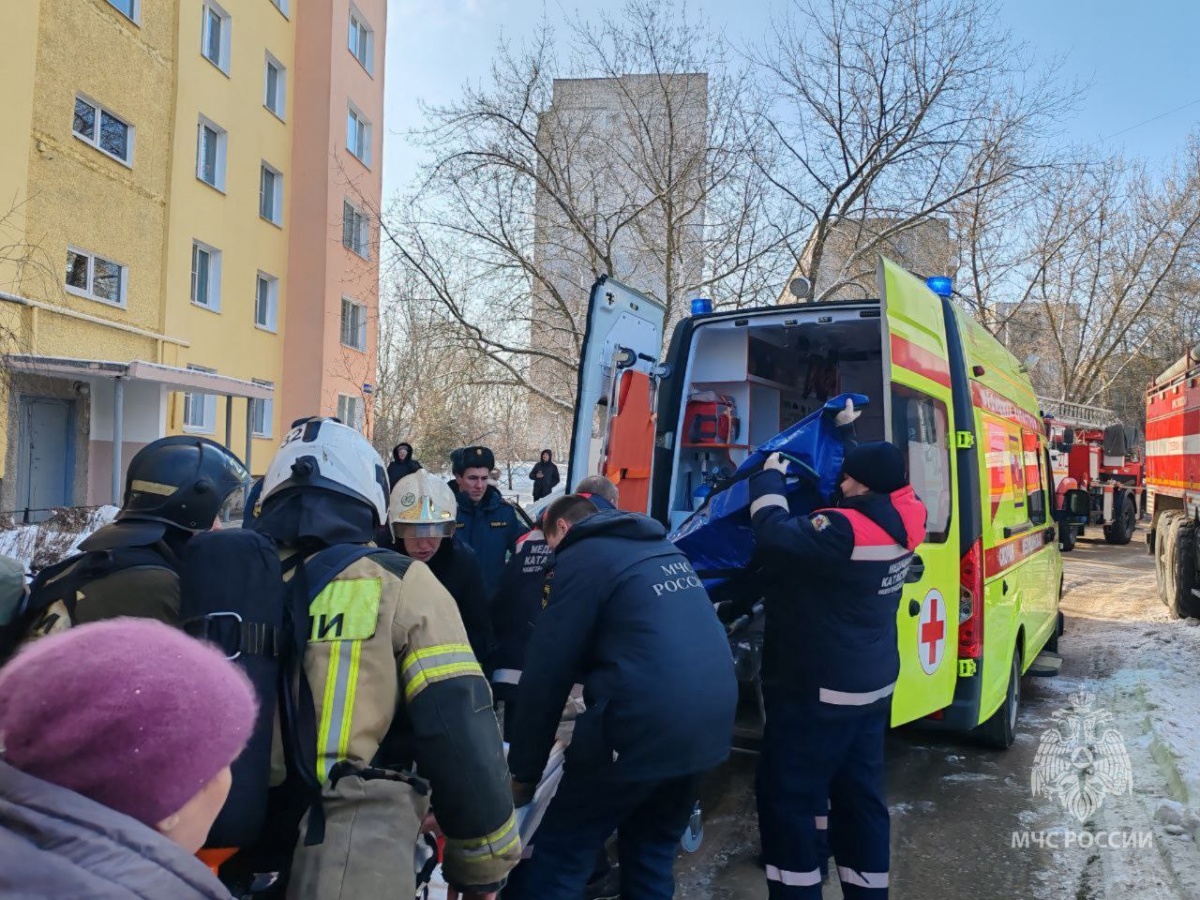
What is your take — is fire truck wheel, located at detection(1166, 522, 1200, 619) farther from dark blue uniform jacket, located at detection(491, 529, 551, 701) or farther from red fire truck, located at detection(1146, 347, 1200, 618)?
dark blue uniform jacket, located at detection(491, 529, 551, 701)

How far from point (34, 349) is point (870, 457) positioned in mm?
13227

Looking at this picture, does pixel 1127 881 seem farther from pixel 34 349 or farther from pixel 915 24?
pixel 34 349

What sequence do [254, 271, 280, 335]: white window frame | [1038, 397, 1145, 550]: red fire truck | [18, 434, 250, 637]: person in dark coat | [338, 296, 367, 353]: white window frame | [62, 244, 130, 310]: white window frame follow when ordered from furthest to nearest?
[338, 296, 367, 353]: white window frame → [254, 271, 280, 335]: white window frame → [1038, 397, 1145, 550]: red fire truck → [62, 244, 130, 310]: white window frame → [18, 434, 250, 637]: person in dark coat

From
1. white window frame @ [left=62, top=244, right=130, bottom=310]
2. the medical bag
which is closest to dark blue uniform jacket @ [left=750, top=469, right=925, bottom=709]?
the medical bag

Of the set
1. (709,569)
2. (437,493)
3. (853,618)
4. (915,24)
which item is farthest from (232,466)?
(915,24)

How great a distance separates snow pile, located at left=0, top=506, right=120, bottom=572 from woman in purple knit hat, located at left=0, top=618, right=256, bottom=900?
667 cm

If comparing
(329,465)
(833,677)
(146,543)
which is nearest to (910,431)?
(833,677)

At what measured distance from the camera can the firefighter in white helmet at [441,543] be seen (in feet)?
11.5

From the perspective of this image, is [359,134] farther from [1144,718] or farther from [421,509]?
[1144,718]

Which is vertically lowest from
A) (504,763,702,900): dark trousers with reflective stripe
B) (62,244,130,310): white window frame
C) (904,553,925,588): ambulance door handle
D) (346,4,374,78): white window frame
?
(504,763,702,900): dark trousers with reflective stripe

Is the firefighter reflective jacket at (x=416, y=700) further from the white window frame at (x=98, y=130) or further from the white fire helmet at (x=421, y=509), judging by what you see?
the white window frame at (x=98, y=130)

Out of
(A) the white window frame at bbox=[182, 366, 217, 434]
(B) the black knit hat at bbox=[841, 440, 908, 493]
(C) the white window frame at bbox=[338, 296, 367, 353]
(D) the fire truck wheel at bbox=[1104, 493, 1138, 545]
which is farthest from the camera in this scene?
(C) the white window frame at bbox=[338, 296, 367, 353]

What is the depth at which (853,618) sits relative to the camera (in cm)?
318

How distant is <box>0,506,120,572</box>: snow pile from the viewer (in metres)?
7.27
